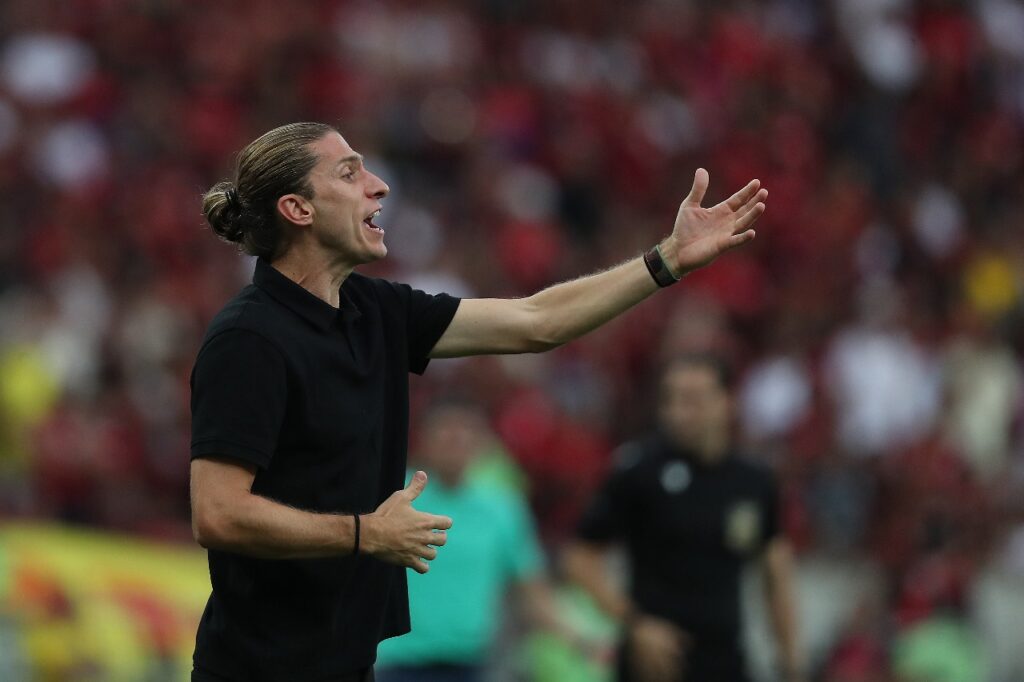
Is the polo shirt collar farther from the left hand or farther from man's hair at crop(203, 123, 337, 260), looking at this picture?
the left hand

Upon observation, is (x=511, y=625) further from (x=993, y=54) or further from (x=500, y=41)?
(x=993, y=54)

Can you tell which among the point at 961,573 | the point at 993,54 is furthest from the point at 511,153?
the point at 961,573

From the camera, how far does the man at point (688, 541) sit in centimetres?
666

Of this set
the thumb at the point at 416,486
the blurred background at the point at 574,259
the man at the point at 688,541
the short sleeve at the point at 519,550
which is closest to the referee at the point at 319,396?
the thumb at the point at 416,486

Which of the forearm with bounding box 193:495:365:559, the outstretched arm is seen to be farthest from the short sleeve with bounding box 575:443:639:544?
the forearm with bounding box 193:495:365:559

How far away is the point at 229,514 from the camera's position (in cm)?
391

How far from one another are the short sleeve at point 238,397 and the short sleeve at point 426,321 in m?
0.60

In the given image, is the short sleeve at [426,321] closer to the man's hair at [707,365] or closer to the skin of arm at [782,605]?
the man's hair at [707,365]

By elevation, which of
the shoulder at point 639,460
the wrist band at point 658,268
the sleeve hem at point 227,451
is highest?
the shoulder at point 639,460

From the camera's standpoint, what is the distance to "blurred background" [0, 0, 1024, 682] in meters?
9.55

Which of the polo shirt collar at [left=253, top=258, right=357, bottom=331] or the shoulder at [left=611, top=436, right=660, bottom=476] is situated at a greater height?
the shoulder at [left=611, top=436, right=660, bottom=476]

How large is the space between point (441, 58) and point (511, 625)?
6.92 meters

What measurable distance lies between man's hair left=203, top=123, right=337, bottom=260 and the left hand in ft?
3.10

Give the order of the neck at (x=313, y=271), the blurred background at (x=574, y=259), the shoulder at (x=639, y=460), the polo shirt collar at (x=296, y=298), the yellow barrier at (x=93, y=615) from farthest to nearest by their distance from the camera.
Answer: the blurred background at (x=574, y=259) → the yellow barrier at (x=93, y=615) → the shoulder at (x=639, y=460) → the neck at (x=313, y=271) → the polo shirt collar at (x=296, y=298)
